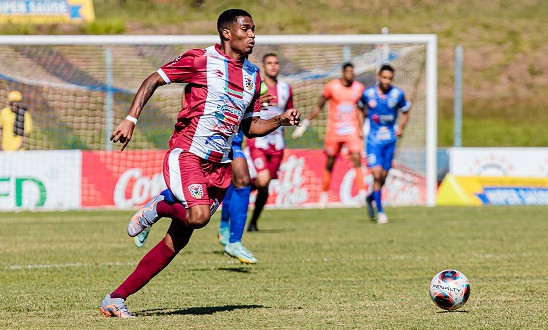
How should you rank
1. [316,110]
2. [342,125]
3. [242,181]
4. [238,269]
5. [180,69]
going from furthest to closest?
[342,125], [316,110], [242,181], [238,269], [180,69]

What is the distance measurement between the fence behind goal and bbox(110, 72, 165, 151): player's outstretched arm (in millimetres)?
11798

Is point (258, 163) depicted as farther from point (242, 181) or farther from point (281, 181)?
point (281, 181)

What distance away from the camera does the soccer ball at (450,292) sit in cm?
672

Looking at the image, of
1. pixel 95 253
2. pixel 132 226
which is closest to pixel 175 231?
pixel 132 226

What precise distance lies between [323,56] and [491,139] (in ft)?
55.5

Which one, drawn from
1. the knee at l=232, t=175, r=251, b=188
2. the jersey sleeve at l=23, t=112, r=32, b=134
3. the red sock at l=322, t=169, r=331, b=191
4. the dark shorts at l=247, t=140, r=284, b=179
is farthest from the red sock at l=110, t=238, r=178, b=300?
the jersey sleeve at l=23, t=112, r=32, b=134

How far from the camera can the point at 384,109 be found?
15477 millimetres

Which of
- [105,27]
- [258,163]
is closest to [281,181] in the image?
[258,163]

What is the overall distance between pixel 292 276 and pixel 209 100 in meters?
2.48

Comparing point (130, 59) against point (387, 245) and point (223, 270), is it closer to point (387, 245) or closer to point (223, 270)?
point (387, 245)

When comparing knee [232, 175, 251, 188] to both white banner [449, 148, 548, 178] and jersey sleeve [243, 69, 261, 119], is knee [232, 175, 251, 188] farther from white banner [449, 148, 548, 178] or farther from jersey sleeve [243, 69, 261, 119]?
white banner [449, 148, 548, 178]

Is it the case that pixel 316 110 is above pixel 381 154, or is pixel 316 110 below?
above

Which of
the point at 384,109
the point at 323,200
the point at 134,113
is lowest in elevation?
the point at 323,200

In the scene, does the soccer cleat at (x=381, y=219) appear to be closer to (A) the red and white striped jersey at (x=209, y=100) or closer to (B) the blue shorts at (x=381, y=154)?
(B) the blue shorts at (x=381, y=154)
